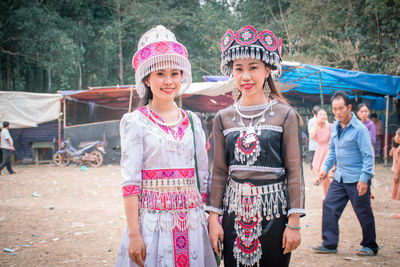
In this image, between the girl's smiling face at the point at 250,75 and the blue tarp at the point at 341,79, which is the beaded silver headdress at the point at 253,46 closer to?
the girl's smiling face at the point at 250,75

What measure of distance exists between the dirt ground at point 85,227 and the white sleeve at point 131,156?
2.23m

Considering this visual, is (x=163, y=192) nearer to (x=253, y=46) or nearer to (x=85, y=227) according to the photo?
(x=253, y=46)

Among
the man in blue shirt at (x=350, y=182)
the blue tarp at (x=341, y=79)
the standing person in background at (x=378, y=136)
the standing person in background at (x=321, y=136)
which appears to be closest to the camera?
the man in blue shirt at (x=350, y=182)

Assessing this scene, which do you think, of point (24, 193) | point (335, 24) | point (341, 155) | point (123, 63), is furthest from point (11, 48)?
point (341, 155)

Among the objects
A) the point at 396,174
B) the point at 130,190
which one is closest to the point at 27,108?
the point at 396,174

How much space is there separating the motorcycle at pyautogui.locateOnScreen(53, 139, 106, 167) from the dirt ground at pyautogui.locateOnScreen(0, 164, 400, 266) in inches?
150

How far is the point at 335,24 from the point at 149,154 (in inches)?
592

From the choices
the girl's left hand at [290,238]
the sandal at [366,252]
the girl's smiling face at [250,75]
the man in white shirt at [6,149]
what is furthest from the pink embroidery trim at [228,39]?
the man in white shirt at [6,149]

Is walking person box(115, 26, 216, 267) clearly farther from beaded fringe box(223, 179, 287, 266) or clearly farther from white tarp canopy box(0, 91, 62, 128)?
white tarp canopy box(0, 91, 62, 128)

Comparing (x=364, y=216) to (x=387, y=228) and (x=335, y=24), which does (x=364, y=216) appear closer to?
(x=387, y=228)

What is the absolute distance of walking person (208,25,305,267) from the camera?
1.95 meters

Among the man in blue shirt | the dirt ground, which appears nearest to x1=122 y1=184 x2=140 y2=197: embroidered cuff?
the dirt ground

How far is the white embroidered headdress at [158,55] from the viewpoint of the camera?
2.13 meters

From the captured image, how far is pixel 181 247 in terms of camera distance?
6.61 ft
